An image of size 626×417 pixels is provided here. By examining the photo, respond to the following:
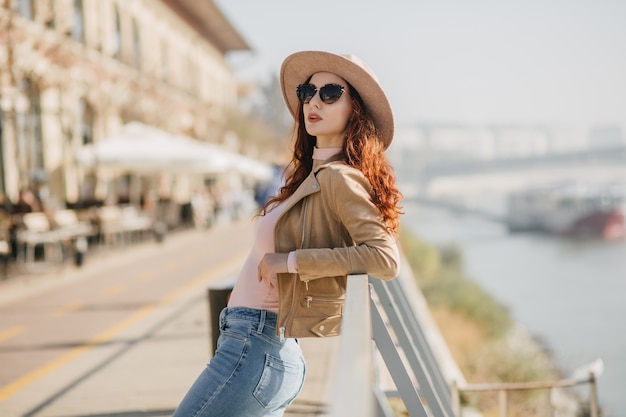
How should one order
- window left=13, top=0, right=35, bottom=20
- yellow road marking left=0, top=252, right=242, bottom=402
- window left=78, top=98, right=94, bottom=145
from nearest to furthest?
yellow road marking left=0, top=252, right=242, bottom=402 → window left=13, top=0, right=35, bottom=20 → window left=78, top=98, right=94, bottom=145

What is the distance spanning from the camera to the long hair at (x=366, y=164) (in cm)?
237

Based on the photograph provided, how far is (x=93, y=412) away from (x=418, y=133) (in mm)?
141051

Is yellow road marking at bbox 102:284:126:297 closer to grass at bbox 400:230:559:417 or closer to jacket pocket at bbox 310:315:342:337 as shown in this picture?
grass at bbox 400:230:559:417

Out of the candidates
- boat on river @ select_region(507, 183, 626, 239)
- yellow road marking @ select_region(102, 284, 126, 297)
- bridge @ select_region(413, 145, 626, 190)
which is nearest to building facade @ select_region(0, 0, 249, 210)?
yellow road marking @ select_region(102, 284, 126, 297)

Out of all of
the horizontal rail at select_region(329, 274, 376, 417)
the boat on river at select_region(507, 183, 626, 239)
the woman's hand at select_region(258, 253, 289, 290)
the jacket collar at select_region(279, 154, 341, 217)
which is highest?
the jacket collar at select_region(279, 154, 341, 217)

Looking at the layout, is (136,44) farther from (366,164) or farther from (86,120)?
(366,164)

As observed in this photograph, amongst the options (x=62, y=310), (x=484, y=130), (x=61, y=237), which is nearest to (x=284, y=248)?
(x=62, y=310)

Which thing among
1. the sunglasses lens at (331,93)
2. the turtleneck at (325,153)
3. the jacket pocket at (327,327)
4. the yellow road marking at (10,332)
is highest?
the sunglasses lens at (331,93)

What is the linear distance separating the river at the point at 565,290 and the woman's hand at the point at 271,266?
3427 mm

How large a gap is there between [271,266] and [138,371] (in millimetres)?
4132

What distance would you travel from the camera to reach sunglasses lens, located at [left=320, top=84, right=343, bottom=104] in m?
2.51

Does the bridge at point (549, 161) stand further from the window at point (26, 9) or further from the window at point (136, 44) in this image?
the window at point (26, 9)

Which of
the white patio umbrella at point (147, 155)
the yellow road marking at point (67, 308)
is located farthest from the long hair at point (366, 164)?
the white patio umbrella at point (147, 155)

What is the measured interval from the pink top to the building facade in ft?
38.0
